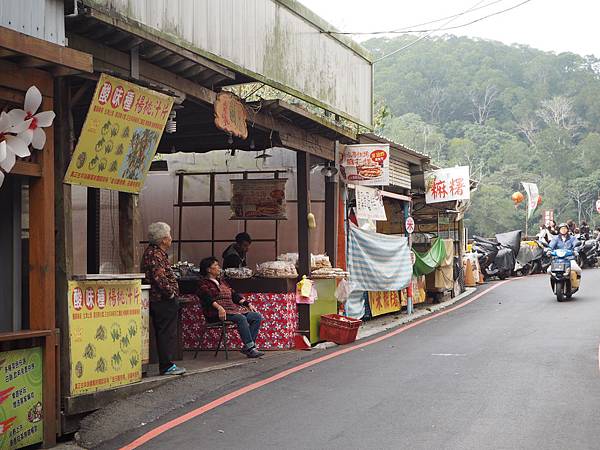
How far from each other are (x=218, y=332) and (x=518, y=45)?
101 meters

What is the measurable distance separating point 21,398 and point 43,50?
2.71 m

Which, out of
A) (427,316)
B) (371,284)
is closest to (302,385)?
(371,284)

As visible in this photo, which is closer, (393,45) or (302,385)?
(302,385)

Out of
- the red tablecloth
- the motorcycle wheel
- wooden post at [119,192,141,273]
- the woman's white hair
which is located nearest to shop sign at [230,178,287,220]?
the red tablecloth

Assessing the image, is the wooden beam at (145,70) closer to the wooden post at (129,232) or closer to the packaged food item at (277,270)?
the wooden post at (129,232)

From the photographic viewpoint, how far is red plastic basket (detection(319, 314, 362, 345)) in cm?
1273

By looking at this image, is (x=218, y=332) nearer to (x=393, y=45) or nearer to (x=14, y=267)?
(x=14, y=267)

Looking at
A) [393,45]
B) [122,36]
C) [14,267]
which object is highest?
[393,45]

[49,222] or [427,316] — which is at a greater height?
[49,222]

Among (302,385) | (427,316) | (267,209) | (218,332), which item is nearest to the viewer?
(302,385)

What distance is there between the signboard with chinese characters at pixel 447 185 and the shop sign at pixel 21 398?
46.9 ft

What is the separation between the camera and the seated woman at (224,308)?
35.9 feet

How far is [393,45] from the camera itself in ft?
257

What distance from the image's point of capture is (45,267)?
6727mm
